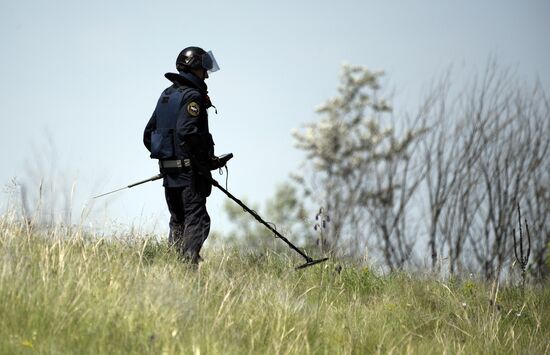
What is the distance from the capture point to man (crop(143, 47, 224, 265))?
6.21 meters

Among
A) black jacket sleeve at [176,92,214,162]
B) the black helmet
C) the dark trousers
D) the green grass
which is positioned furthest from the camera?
the black helmet

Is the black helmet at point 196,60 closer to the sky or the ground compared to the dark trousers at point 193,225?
closer to the sky

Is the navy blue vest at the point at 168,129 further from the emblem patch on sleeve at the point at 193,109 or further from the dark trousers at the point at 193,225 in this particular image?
the dark trousers at the point at 193,225

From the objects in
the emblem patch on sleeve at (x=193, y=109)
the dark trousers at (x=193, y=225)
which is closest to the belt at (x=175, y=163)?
the dark trousers at (x=193, y=225)

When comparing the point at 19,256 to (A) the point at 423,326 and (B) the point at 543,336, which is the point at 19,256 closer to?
(A) the point at 423,326

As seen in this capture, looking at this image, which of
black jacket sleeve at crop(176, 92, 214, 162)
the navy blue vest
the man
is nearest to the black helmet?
the man

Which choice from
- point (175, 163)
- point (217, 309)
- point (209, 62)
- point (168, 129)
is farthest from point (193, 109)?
point (217, 309)

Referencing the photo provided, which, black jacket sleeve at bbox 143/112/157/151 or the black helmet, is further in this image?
black jacket sleeve at bbox 143/112/157/151

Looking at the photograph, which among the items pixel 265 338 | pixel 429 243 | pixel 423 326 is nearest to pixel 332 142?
pixel 429 243

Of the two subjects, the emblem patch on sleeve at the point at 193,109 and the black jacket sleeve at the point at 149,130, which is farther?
the black jacket sleeve at the point at 149,130

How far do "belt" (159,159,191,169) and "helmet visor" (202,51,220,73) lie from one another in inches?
39.5

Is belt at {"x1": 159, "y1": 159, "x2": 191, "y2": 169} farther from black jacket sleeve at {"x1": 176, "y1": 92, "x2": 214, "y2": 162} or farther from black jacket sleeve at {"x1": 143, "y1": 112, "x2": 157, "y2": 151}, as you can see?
black jacket sleeve at {"x1": 143, "y1": 112, "x2": 157, "y2": 151}

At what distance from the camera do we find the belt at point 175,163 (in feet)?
20.4

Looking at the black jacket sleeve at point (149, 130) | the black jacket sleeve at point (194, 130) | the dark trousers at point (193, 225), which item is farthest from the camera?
the black jacket sleeve at point (149, 130)
